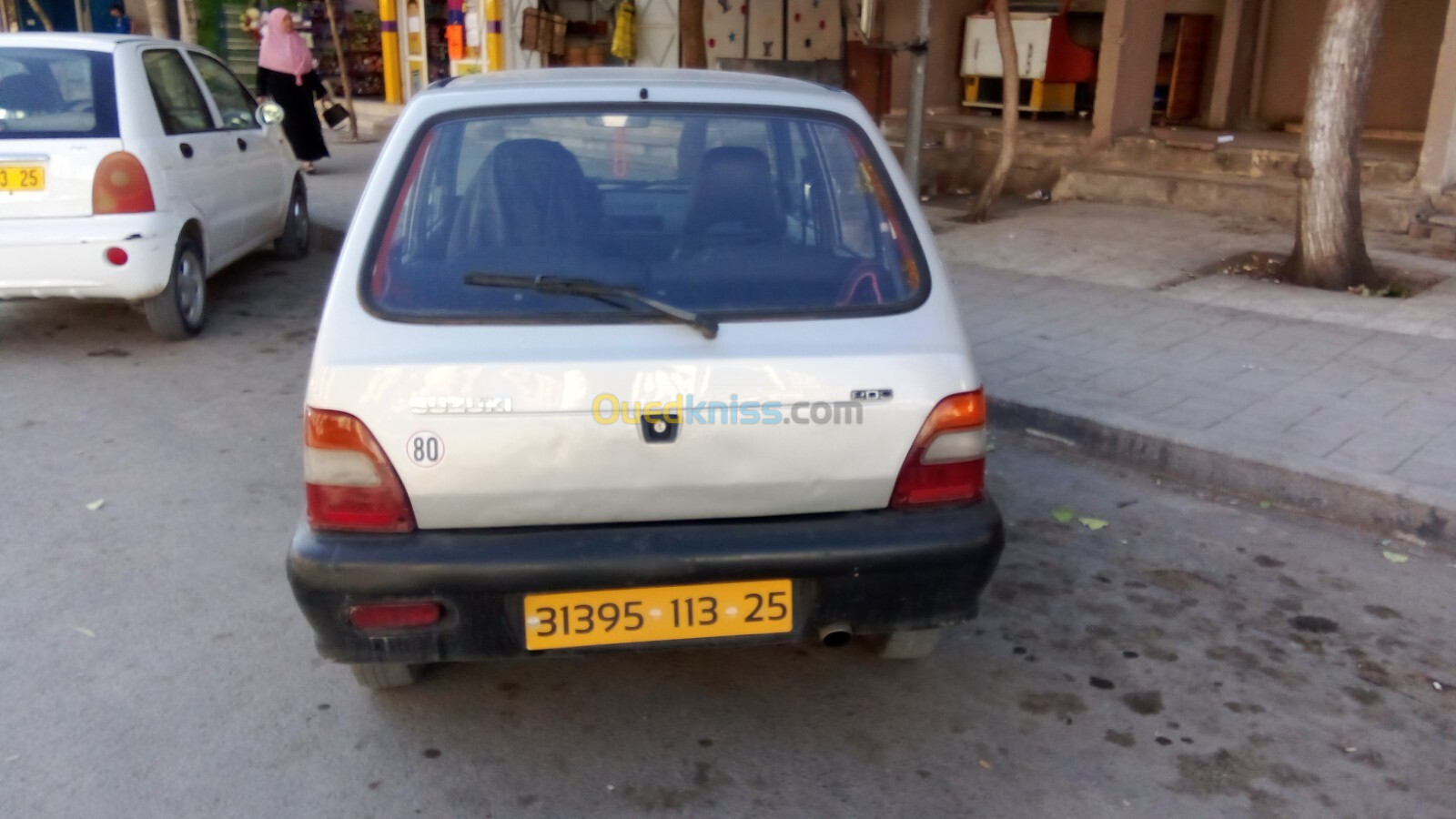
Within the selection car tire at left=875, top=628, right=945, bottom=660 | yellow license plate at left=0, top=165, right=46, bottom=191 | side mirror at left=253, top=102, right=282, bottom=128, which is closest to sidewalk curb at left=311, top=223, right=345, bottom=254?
side mirror at left=253, top=102, right=282, bottom=128

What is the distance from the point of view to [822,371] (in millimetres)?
2686

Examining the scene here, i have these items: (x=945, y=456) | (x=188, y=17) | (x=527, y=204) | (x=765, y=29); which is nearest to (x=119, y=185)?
(x=527, y=204)

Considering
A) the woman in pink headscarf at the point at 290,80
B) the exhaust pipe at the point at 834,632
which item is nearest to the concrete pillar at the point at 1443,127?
the exhaust pipe at the point at 834,632

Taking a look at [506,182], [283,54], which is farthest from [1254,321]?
[283,54]

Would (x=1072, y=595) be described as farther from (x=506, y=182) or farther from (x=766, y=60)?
(x=766, y=60)

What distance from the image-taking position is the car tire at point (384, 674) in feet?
10.2

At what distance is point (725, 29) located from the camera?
46.9ft

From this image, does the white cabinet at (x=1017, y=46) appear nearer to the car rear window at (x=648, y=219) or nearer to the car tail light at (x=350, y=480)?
the car rear window at (x=648, y=219)

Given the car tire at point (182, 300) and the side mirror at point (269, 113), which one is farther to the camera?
the side mirror at point (269, 113)

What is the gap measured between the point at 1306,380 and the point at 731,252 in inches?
155

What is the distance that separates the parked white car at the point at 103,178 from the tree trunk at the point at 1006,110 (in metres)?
5.84

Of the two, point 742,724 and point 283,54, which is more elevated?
point 283,54

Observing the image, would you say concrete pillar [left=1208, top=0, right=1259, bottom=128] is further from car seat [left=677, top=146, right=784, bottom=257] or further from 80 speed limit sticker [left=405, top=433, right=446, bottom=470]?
80 speed limit sticker [left=405, top=433, right=446, bottom=470]

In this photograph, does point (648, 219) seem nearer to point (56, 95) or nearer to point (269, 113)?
point (56, 95)
